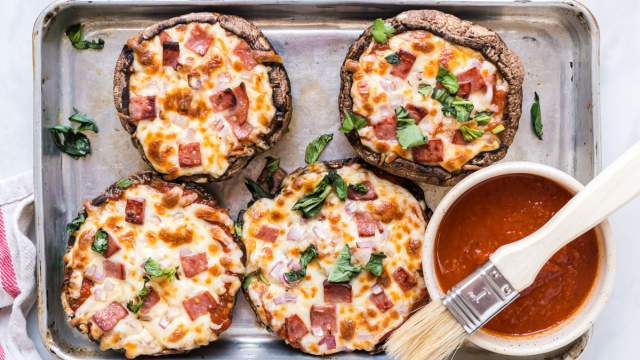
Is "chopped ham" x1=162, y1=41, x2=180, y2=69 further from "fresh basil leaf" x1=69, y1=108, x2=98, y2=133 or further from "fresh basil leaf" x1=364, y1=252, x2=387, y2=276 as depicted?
"fresh basil leaf" x1=364, y1=252, x2=387, y2=276

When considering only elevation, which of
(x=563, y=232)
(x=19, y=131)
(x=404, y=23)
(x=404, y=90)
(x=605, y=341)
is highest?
(x=404, y=23)

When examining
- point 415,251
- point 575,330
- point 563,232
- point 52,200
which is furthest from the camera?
point 52,200

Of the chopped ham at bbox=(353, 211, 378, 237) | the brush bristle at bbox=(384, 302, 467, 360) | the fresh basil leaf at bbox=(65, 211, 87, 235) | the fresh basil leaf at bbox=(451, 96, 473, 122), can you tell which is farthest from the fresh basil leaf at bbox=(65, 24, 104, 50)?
the brush bristle at bbox=(384, 302, 467, 360)

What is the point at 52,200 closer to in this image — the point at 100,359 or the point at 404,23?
the point at 100,359

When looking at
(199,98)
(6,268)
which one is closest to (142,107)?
(199,98)

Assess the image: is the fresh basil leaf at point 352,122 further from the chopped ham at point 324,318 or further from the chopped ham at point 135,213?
the chopped ham at point 135,213

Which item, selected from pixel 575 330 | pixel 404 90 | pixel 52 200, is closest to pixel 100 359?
pixel 52 200
